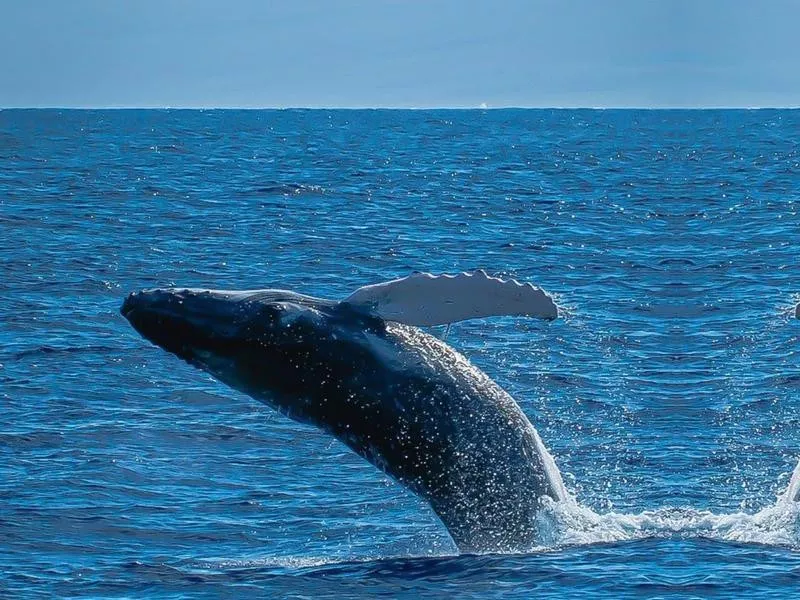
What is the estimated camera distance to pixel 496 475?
1134 cm

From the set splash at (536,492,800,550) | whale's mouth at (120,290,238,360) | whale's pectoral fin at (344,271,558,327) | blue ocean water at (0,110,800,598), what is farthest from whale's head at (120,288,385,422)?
splash at (536,492,800,550)

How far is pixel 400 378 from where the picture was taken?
11.5 metres

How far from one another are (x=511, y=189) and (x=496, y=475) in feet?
135

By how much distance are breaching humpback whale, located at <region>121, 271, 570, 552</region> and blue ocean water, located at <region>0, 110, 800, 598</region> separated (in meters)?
0.57

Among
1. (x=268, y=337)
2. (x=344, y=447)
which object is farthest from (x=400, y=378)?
(x=344, y=447)

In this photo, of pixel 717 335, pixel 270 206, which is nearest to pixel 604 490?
pixel 717 335

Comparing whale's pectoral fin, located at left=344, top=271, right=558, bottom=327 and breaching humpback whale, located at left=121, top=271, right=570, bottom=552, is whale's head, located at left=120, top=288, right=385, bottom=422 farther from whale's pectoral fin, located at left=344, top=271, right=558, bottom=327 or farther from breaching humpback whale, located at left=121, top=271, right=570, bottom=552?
whale's pectoral fin, located at left=344, top=271, right=558, bottom=327

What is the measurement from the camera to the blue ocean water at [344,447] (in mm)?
11047

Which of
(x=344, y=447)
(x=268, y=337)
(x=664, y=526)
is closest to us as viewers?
(x=268, y=337)

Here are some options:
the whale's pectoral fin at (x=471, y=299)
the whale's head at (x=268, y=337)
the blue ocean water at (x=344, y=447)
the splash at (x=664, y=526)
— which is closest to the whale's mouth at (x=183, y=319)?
the whale's head at (x=268, y=337)

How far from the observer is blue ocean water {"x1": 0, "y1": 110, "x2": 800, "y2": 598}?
11.0 m

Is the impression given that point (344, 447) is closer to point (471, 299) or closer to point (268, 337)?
point (268, 337)

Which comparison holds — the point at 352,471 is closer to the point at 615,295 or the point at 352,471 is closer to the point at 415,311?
the point at 415,311

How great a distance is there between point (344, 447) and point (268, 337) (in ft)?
17.4
